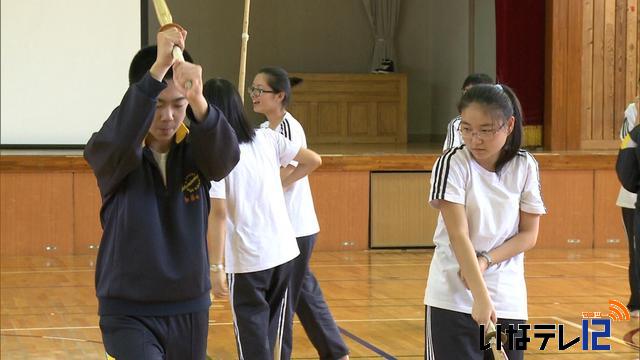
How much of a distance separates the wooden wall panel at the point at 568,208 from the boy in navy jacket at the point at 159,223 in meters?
8.02

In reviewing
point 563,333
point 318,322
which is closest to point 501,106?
point 318,322

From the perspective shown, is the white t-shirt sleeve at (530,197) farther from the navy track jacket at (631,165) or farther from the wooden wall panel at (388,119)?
the wooden wall panel at (388,119)

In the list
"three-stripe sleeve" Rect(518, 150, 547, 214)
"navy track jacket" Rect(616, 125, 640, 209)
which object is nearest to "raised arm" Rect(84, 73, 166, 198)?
"three-stripe sleeve" Rect(518, 150, 547, 214)

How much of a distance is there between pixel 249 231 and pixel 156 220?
4.96ft

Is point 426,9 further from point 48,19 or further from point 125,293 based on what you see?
point 125,293

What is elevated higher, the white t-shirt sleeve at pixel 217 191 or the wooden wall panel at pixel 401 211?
the white t-shirt sleeve at pixel 217 191

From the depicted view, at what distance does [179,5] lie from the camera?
17469 millimetres

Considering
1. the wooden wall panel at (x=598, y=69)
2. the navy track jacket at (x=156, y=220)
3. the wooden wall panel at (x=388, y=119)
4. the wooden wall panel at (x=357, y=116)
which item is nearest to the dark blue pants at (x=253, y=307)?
the navy track jacket at (x=156, y=220)

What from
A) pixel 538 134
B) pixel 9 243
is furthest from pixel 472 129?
pixel 538 134

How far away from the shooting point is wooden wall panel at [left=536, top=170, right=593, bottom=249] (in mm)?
10180

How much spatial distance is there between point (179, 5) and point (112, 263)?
1543 cm

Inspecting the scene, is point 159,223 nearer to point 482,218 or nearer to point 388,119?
point 482,218

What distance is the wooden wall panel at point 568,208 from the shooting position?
10.2 metres

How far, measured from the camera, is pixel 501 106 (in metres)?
2.97
